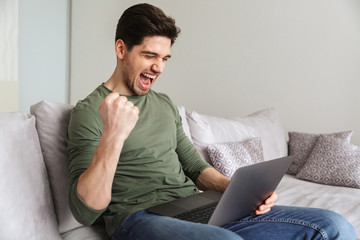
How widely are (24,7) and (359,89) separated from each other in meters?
3.36

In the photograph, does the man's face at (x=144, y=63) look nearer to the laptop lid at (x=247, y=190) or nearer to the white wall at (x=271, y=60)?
the laptop lid at (x=247, y=190)

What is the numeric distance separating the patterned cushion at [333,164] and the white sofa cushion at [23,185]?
166 cm

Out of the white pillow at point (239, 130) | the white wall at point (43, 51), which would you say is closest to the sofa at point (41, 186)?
the white pillow at point (239, 130)

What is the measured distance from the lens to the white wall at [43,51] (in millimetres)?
3945

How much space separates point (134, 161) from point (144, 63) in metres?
0.36

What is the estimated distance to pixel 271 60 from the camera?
10.1 feet

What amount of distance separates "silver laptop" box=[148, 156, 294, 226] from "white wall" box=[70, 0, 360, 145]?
196cm

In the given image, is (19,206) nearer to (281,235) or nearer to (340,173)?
(281,235)

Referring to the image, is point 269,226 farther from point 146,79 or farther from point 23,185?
point 23,185

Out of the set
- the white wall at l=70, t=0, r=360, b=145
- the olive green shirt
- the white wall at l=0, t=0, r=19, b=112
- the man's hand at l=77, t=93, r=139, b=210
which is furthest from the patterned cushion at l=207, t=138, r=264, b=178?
the white wall at l=0, t=0, r=19, b=112

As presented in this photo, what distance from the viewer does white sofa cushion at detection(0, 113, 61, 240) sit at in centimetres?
109

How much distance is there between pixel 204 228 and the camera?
2.99ft

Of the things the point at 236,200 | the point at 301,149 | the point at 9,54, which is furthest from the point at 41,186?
the point at 9,54

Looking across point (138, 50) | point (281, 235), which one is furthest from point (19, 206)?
point (281, 235)
